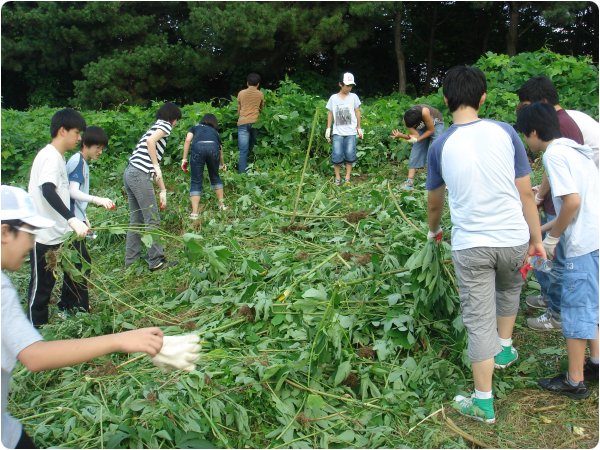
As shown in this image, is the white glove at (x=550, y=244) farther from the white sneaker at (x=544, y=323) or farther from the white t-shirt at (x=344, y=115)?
the white t-shirt at (x=344, y=115)

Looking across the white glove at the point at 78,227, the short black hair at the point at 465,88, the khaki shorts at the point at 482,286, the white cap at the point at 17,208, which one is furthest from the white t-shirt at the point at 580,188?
the white glove at the point at 78,227

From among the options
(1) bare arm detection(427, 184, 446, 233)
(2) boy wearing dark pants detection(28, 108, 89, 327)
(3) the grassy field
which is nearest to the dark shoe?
(3) the grassy field

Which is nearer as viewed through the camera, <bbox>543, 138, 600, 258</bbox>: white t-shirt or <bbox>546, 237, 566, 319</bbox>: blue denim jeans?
<bbox>543, 138, 600, 258</bbox>: white t-shirt

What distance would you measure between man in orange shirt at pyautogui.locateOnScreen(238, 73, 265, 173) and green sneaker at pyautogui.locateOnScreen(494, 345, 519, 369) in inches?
208

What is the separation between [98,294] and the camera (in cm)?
462

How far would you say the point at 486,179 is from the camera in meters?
2.59

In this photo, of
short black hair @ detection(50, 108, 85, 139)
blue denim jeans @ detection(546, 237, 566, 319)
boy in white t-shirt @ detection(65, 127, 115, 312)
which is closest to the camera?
blue denim jeans @ detection(546, 237, 566, 319)

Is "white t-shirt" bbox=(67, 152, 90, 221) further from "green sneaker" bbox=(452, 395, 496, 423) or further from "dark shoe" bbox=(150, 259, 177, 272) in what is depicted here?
"green sneaker" bbox=(452, 395, 496, 423)

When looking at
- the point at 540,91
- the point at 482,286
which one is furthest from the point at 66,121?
the point at 540,91

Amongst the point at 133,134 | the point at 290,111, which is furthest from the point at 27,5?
the point at 290,111

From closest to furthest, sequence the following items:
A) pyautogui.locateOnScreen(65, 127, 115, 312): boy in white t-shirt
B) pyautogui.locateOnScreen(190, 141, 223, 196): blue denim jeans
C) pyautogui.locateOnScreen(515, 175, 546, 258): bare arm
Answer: pyautogui.locateOnScreen(515, 175, 546, 258): bare arm < pyautogui.locateOnScreen(65, 127, 115, 312): boy in white t-shirt < pyautogui.locateOnScreen(190, 141, 223, 196): blue denim jeans

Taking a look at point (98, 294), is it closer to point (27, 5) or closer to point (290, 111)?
point (290, 111)

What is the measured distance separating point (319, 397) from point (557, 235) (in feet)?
4.68

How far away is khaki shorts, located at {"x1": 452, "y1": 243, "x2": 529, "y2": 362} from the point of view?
8.66 ft
